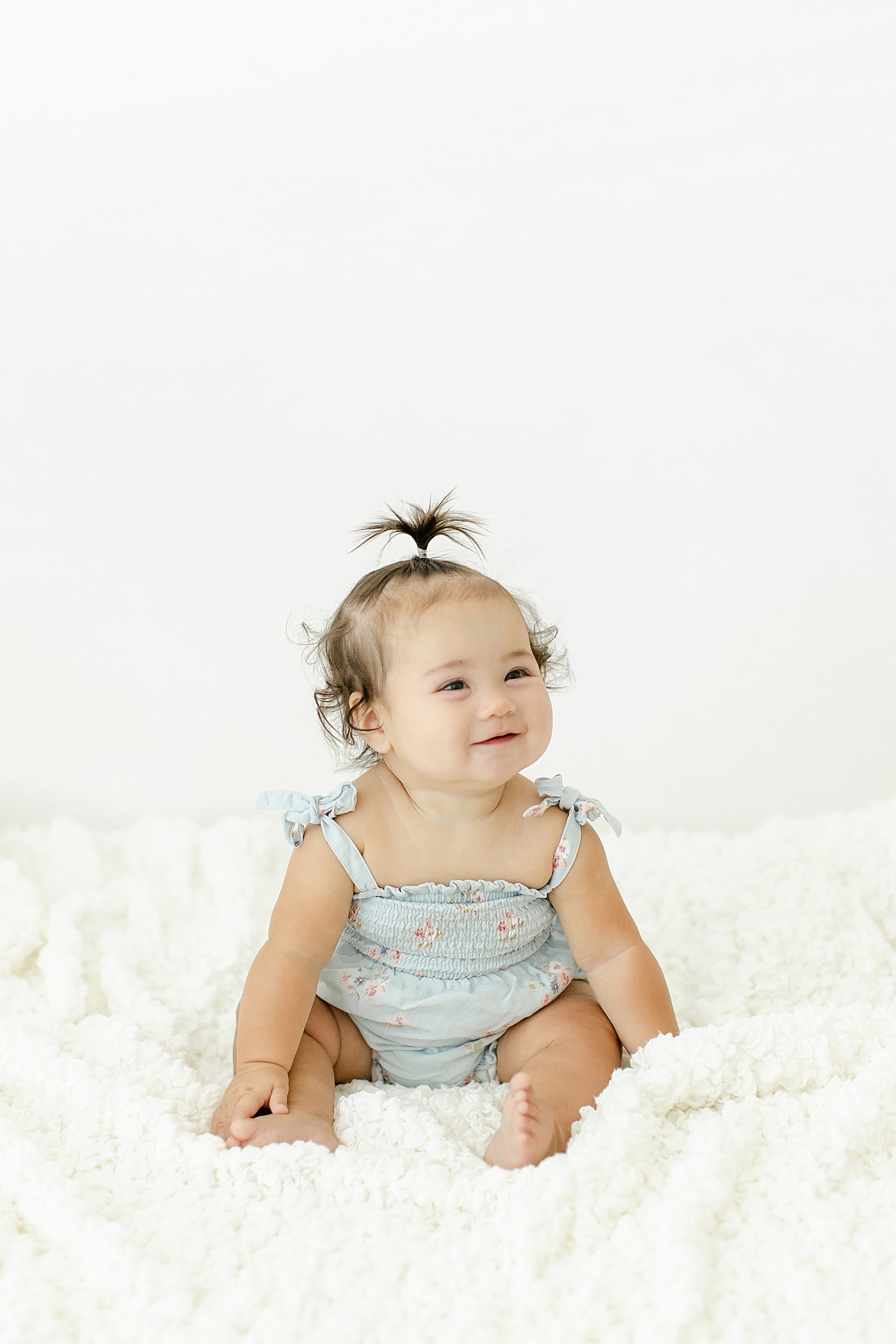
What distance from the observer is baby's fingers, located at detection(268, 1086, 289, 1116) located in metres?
1.07

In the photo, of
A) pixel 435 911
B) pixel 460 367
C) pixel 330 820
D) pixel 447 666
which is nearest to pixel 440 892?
pixel 435 911

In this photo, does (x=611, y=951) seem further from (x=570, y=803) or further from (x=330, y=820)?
(x=330, y=820)

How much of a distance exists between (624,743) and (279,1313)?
126 cm

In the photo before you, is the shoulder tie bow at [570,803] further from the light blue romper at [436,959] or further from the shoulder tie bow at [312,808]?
the shoulder tie bow at [312,808]

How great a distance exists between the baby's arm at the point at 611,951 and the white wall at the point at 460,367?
0.73 metres

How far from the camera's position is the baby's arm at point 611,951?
47.1 inches

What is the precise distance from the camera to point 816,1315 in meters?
0.84

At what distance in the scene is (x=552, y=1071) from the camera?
44.7 inches

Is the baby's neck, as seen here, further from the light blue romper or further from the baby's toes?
the baby's toes

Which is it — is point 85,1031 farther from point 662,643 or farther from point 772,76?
point 772,76

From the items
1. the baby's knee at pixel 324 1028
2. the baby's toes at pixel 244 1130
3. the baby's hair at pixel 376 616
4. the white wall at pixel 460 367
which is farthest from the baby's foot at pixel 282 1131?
the white wall at pixel 460 367

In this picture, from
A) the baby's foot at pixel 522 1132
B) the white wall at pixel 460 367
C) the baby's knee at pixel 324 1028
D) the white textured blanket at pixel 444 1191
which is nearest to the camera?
the white textured blanket at pixel 444 1191

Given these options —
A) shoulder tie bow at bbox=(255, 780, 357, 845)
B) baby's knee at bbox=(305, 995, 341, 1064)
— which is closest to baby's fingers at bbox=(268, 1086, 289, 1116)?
baby's knee at bbox=(305, 995, 341, 1064)

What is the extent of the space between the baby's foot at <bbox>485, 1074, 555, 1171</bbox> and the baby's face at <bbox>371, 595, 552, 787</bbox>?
0.93 ft
